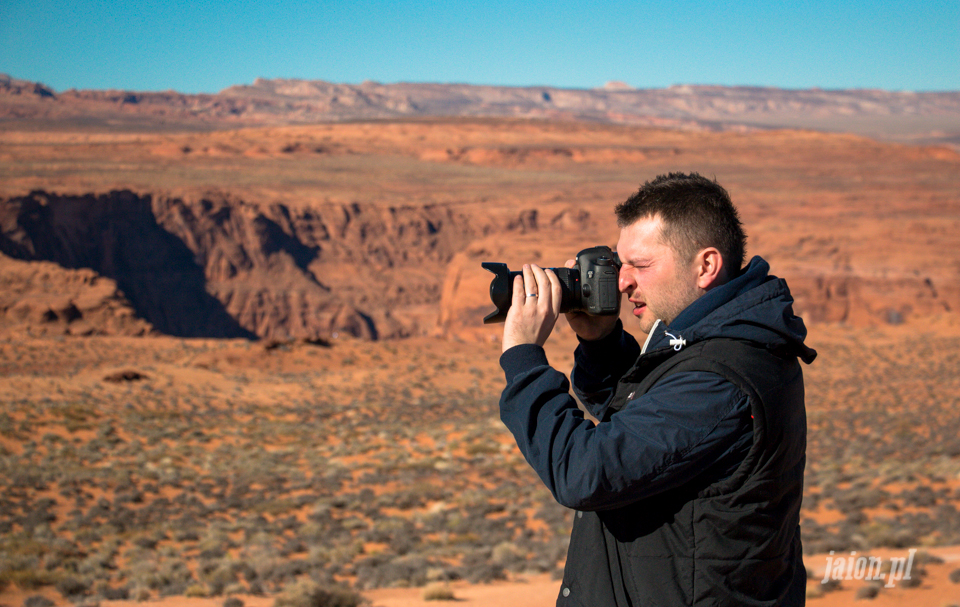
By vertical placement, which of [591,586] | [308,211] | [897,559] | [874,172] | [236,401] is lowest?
[236,401]

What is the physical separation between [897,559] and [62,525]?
29.4ft

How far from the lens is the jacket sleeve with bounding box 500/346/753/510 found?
4.78ft

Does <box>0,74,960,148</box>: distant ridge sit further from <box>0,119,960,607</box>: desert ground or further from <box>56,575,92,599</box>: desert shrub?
<box>56,575,92,599</box>: desert shrub

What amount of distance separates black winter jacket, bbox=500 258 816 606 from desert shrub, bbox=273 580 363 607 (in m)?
4.27

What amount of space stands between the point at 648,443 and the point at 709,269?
1.60ft

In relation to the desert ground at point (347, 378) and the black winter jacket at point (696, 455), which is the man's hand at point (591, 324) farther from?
the desert ground at point (347, 378)

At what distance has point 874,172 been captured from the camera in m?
58.8

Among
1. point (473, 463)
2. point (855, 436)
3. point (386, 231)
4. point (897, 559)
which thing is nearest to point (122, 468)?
point (473, 463)

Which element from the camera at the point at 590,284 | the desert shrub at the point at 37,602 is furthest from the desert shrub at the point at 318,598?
the camera at the point at 590,284

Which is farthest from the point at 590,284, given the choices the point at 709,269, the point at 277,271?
the point at 277,271

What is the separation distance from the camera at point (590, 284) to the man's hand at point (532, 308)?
0.19 ft

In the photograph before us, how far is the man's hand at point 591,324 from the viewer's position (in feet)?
6.70

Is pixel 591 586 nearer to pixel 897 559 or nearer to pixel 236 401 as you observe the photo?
pixel 897 559

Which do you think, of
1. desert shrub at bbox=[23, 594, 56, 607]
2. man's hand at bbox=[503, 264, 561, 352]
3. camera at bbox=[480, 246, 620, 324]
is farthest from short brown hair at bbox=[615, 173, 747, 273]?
desert shrub at bbox=[23, 594, 56, 607]
